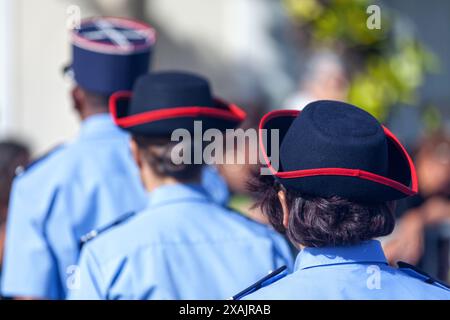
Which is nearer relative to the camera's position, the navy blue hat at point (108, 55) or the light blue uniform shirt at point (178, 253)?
the light blue uniform shirt at point (178, 253)

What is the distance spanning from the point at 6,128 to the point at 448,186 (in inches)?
129

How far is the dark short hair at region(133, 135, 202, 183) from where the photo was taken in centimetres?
316

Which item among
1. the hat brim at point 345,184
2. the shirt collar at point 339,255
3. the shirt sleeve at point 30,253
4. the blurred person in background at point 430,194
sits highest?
the hat brim at point 345,184

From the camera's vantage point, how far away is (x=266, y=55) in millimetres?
7746

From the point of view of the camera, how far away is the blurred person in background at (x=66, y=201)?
11.9ft

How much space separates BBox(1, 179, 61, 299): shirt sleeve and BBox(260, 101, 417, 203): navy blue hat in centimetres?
153

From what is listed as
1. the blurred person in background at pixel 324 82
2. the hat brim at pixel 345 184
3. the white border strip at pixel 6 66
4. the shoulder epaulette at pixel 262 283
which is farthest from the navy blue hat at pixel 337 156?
the white border strip at pixel 6 66

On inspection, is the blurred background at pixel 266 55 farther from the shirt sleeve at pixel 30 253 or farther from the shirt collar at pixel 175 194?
the shirt collar at pixel 175 194

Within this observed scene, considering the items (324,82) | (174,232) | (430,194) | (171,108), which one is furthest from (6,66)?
(174,232)

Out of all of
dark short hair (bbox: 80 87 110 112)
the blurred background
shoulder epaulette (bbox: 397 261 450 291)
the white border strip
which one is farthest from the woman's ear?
the white border strip

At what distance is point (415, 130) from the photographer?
26.7 feet

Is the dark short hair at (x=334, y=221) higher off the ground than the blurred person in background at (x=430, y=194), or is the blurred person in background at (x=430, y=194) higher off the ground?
the dark short hair at (x=334, y=221)

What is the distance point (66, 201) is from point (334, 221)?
1.64 m

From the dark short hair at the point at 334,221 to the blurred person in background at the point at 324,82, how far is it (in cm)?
355
